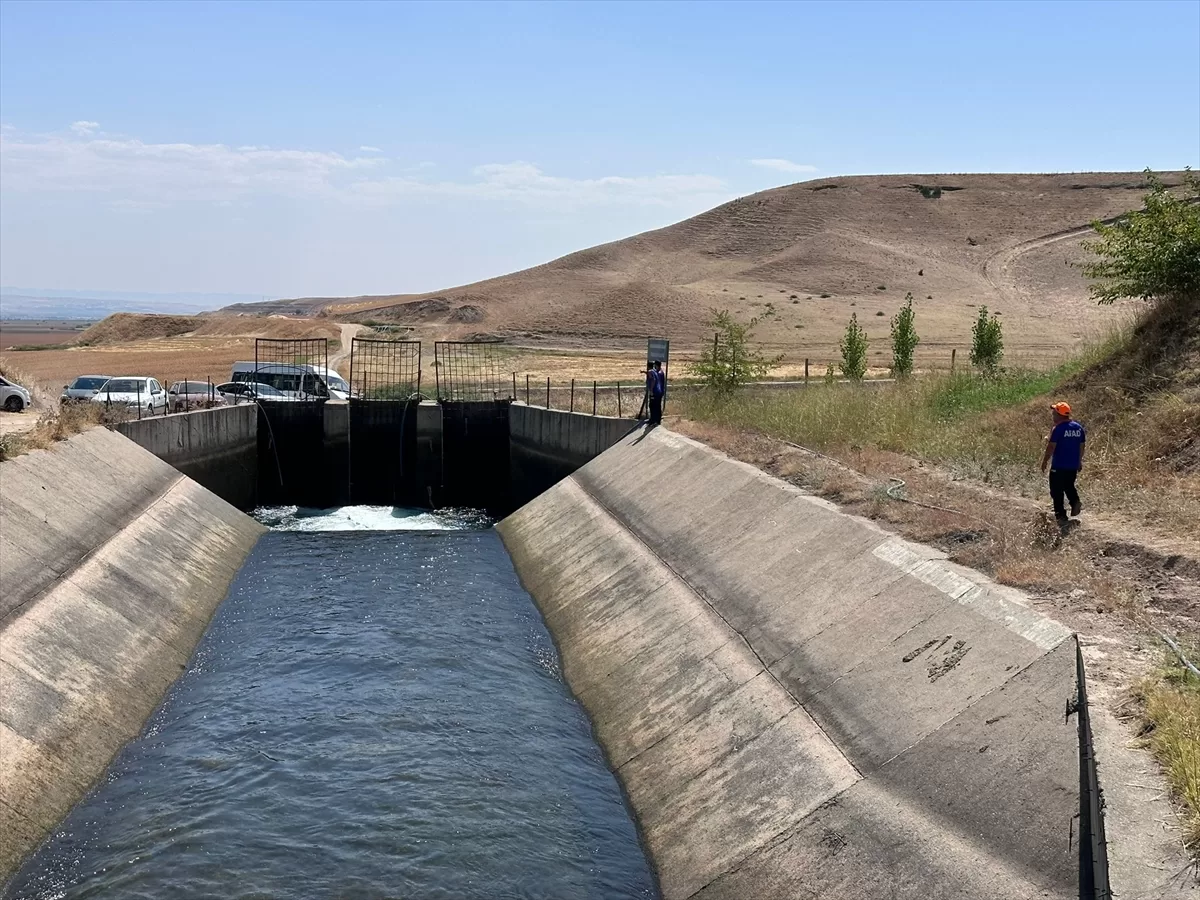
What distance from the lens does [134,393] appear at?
36.6 meters

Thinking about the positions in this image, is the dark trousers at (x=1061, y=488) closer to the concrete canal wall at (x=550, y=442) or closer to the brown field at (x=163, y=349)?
the concrete canal wall at (x=550, y=442)

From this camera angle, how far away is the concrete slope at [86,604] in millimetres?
13828

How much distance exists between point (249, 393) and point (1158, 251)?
92.4 feet

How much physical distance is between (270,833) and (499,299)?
325 ft

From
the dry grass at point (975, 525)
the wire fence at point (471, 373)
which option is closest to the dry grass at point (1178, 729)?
the dry grass at point (975, 525)

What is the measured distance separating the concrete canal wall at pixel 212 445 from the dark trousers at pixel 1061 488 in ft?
72.8

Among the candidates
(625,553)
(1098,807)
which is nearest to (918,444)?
(625,553)

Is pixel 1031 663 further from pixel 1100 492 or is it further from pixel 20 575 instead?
pixel 20 575

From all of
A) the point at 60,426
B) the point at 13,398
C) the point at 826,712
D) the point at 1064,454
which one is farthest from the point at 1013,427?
the point at 13,398

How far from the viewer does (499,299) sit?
4345 inches

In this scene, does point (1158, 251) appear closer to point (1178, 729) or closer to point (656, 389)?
point (656, 389)

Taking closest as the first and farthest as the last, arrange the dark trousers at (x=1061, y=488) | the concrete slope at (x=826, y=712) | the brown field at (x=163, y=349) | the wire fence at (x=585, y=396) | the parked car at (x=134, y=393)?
the concrete slope at (x=826, y=712) → the dark trousers at (x=1061, y=488) → the parked car at (x=134, y=393) → the wire fence at (x=585, y=396) → the brown field at (x=163, y=349)

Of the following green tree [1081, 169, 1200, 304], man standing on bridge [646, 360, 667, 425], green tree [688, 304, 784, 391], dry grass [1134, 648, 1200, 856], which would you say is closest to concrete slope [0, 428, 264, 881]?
dry grass [1134, 648, 1200, 856]

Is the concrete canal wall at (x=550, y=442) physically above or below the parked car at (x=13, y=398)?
below
